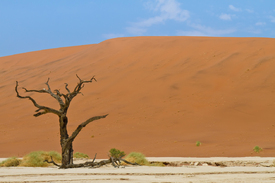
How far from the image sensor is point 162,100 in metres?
29.7

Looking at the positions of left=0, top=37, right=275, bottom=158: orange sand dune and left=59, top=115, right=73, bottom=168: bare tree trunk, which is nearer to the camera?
left=59, top=115, right=73, bottom=168: bare tree trunk

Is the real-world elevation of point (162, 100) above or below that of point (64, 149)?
above

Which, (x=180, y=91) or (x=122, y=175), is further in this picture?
(x=180, y=91)

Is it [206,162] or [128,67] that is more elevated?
[128,67]

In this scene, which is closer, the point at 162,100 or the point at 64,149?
the point at 64,149

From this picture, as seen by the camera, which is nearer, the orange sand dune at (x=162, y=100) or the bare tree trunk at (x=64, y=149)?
the bare tree trunk at (x=64, y=149)

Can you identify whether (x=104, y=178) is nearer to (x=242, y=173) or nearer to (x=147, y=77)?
(x=242, y=173)

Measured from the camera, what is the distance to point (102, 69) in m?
40.1

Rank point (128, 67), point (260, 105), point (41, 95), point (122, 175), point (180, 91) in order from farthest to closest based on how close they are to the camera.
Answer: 1. point (128, 67)
2. point (41, 95)
3. point (180, 91)
4. point (260, 105)
5. point (122, 175)

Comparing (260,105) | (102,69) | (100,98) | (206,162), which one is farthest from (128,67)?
(206,162)

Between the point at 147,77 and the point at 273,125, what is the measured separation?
1406 cm

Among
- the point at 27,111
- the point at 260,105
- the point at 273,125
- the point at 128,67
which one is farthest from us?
the point at 128,67

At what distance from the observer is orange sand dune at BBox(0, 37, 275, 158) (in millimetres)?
21938

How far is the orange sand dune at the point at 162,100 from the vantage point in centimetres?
2194
